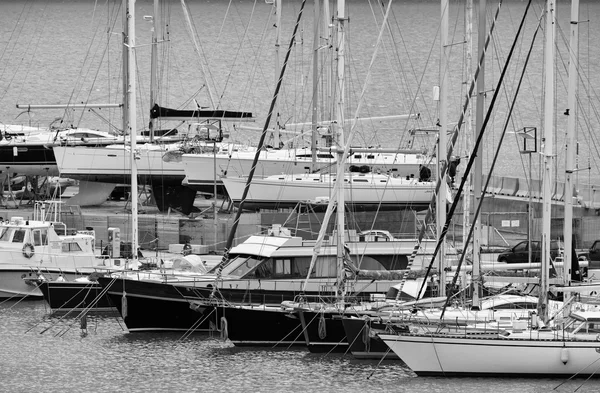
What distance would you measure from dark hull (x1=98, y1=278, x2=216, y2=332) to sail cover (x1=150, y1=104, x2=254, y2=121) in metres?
20.2

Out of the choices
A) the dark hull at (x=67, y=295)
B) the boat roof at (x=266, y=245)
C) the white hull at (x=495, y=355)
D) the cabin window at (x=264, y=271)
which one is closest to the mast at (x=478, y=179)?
the white hull at (x=495, y=355)

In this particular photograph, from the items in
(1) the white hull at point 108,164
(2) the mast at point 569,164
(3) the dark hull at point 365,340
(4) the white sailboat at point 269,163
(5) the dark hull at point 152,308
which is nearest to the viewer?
(2) the mast at point 569,164

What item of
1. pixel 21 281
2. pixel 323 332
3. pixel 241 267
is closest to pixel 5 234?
pixel 21 281

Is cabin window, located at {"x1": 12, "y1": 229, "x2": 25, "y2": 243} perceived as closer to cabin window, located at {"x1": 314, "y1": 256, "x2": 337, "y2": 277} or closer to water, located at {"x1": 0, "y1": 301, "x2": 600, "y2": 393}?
water, located at {"x1": 0, "y1": 301, "x2": 600, "y2": 393}

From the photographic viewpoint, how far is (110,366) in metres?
33.6

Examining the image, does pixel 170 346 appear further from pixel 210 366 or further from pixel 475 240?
pixel 475 240

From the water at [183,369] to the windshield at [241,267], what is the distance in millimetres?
1734

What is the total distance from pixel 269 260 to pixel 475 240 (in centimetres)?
550

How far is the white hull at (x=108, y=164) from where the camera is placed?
54.9m

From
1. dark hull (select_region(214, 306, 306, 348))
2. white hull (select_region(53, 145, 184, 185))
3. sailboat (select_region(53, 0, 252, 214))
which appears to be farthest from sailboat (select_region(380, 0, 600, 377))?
white hull (select_region(53, 145, 184, 185))

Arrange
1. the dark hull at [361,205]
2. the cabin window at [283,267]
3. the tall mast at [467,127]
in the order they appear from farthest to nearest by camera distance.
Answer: the dark hull at [361,205] < the cabin window at [283,267] < the tall mast at [467,127]

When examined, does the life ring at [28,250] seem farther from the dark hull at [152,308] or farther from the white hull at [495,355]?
the white hull at [495,355]

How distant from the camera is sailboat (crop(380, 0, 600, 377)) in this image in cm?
3036

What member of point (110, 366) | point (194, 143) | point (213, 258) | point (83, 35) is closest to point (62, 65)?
point (83, 35)
